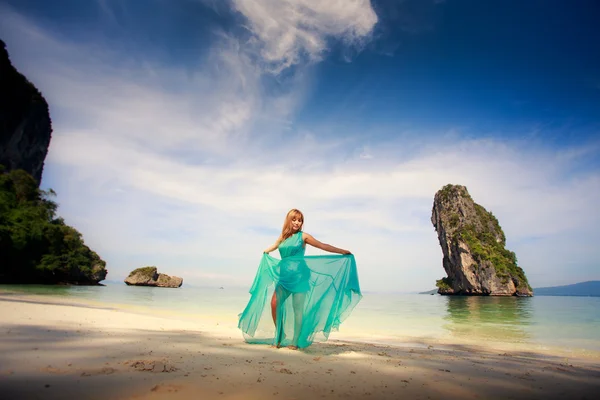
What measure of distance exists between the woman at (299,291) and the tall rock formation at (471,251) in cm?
8928

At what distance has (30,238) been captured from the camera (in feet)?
113

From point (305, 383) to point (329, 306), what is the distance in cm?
232

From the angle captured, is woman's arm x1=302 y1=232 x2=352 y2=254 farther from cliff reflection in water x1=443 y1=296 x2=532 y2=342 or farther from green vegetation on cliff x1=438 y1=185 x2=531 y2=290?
green vegetation on cliff x1=438 y1=185 x2=531 y2=290

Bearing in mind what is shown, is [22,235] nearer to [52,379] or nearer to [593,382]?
[52,379]

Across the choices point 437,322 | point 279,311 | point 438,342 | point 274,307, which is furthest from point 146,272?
point 279,311

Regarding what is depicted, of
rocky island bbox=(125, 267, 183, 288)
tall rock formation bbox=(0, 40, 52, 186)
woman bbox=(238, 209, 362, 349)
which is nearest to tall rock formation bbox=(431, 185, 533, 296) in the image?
rocky island bbox=(125, 267, 183, 288)

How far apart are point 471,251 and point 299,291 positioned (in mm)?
91484

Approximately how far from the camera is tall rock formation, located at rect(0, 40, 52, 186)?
50.0 meters

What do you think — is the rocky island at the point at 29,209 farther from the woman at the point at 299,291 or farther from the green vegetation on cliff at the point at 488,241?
the green vegetation on cliff at the point at 488,241

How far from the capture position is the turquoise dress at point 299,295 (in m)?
5.10

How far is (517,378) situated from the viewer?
3.65 meters

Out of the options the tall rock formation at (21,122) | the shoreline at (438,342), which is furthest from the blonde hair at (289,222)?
the tall rock formation at (21,122)

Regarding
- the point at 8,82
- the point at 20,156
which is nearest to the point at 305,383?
the point at 8,82

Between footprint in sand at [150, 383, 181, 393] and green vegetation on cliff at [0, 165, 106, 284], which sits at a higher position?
green vegetation on cliff at [0, 165, 106, 284]
